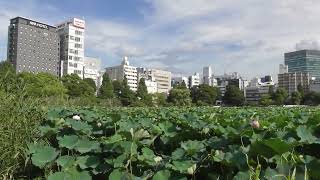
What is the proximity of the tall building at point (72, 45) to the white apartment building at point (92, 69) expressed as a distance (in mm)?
5591

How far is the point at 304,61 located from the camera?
190000 millimetres

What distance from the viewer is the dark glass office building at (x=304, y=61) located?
187 metres

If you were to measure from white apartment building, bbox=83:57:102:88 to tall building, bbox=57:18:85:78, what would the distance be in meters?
5.59

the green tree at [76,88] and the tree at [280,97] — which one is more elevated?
the green tree at [76,88]

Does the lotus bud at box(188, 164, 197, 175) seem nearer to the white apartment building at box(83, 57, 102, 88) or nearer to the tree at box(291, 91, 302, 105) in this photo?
the tree at box(291, 91, 302, 105)

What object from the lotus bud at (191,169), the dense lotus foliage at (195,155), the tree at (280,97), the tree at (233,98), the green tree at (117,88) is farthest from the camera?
the tree at (233,98)

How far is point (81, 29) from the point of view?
11994cm

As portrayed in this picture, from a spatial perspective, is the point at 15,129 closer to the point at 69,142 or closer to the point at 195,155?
the point at 69,142


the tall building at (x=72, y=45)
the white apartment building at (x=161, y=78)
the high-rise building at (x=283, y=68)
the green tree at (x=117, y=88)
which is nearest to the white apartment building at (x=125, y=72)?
the white apartment building at (x=161, y=78)

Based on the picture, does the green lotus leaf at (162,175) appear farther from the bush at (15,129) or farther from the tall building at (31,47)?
the tall building at (31,47)

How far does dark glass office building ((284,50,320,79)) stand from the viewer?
187m

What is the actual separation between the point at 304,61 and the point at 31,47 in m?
126

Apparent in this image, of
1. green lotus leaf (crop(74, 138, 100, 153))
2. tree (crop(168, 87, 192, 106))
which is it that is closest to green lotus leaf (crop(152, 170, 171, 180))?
green lotus leaf (crop(74, 138, 100, 153))

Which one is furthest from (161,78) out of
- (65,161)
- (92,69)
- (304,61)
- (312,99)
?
(65,161)
